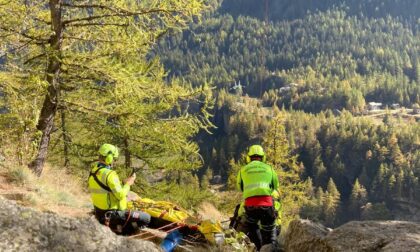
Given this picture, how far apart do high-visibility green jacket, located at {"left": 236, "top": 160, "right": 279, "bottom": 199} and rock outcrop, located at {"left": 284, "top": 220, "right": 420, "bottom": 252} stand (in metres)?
1.39

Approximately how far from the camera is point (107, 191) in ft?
22.5

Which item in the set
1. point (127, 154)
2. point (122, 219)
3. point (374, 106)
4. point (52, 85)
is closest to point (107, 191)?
point (122, 219)

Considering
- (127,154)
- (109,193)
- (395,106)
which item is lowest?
(109,193)

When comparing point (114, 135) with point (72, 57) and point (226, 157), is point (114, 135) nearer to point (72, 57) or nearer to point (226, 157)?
point (72, 57)

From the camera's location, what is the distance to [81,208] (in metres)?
8.88

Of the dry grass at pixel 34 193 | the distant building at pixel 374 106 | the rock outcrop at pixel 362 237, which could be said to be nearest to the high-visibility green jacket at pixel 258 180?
the rock outcrop at pixel 362 237

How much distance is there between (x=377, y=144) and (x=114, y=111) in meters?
119

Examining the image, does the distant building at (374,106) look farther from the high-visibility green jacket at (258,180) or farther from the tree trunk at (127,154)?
the high-visibility green jacket at (258,180)

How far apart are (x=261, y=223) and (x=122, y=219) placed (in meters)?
2.49

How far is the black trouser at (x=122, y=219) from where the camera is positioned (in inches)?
271

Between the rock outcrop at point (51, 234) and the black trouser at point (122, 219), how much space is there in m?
2.61

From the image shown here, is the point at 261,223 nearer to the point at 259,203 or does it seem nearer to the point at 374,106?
the point at 259,203

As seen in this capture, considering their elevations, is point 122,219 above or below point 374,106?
below

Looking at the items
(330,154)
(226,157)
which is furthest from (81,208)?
(330,154)
